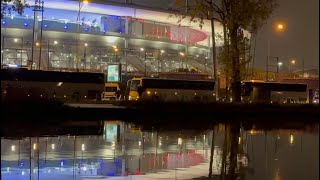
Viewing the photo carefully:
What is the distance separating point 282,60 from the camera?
8788 centimetres

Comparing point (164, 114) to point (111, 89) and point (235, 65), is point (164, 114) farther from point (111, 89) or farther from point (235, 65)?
point (111, 89)

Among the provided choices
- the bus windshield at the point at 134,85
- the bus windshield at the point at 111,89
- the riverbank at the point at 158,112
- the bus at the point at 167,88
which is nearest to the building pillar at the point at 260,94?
the bus at the point at 167,88

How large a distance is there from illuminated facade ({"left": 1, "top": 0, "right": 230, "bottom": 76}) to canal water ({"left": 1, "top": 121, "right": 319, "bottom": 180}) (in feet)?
169

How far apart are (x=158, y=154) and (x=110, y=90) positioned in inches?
1670

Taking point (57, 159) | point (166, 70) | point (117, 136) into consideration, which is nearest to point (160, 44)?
point (166, 70)

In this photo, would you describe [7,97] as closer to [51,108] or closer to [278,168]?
[51,108]

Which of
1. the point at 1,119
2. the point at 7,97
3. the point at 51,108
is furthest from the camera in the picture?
the point at 7,97

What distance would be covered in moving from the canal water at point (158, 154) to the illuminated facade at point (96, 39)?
5164cm

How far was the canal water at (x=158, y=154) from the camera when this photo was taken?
392 inches

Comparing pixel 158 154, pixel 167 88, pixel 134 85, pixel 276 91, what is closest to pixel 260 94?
pixel 167 88

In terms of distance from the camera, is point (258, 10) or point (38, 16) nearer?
point (258, 10)

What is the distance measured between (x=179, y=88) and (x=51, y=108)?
32191 mm

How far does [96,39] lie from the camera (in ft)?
267

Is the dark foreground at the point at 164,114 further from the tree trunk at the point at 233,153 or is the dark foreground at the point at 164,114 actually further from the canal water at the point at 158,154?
the tree trunk at the point at 233,153
